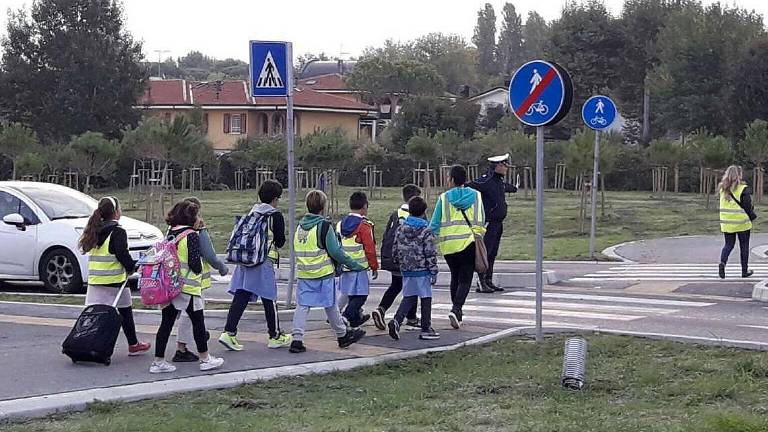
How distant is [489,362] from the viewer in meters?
9.32

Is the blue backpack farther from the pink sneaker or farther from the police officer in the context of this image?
the police officer

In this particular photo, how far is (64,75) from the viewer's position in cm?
6050

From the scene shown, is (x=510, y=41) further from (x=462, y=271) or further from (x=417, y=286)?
(x=417, y=286)

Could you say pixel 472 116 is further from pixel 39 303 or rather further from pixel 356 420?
pixel 356 420

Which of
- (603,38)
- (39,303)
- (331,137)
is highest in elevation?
(603,38)

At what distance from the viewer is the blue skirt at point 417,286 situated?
35.5ft

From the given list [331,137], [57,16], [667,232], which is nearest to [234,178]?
[57,16]

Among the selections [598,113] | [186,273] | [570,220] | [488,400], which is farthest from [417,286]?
[570,220]

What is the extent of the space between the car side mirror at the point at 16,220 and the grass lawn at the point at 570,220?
24.4ft

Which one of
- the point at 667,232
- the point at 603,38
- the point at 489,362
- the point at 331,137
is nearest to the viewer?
the point at 489,362

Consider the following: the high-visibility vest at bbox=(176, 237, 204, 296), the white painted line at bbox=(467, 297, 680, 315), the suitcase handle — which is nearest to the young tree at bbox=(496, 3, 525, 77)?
the white painted line at bbox=(467, 297, 680, 315)

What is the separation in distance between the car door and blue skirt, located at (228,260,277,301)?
687cm

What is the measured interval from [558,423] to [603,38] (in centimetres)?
6190

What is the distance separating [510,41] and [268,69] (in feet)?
417
